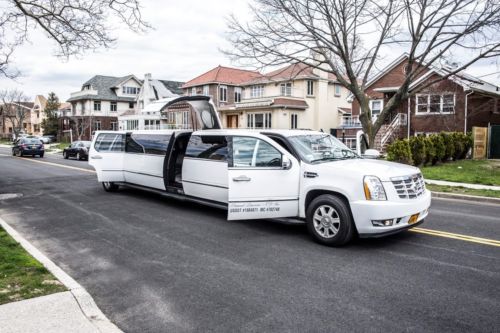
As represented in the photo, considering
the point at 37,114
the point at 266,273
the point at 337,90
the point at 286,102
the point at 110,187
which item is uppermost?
the point at 37,114

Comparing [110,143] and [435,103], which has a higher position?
[435,103]

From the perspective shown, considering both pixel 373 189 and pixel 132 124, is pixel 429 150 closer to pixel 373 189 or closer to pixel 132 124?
pixel 373 189

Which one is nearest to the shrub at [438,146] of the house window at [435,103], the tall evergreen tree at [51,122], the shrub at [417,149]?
the shrub at [417,149]

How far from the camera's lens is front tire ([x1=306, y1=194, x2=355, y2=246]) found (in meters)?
5.93

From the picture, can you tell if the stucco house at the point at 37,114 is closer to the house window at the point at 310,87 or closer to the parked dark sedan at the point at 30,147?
the parked dark sedan at the point at 30,147

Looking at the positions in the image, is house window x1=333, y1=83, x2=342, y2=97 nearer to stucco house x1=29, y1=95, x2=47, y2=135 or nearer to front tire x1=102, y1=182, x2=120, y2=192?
front tire x1=102, y1=182, x2=120, y2=192

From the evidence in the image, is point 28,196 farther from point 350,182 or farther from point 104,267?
point 350,182

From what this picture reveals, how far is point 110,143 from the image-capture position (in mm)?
11820

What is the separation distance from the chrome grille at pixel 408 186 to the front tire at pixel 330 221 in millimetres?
796

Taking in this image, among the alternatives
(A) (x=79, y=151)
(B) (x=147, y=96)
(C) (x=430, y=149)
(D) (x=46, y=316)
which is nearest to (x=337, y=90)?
(C) (x=430, y=149)

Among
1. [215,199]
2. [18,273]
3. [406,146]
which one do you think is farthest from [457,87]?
[18,273]

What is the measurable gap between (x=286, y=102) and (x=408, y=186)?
→ 34.1m

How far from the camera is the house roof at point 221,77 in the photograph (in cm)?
4947

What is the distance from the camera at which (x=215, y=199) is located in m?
8.10
